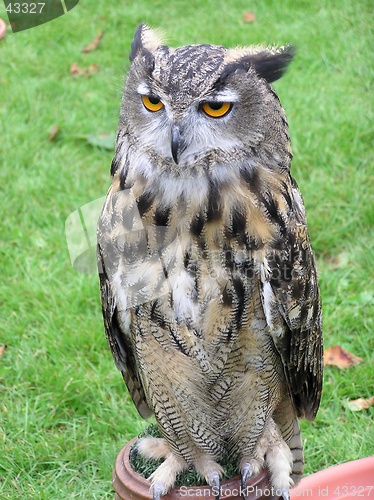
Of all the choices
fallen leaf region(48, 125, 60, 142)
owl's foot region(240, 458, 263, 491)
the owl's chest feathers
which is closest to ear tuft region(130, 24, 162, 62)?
the owl's chest feathers

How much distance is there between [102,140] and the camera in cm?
477

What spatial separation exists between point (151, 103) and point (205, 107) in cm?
15

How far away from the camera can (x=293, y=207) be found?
6.44 feet

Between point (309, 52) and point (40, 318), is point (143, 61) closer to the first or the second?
point (40, 318)

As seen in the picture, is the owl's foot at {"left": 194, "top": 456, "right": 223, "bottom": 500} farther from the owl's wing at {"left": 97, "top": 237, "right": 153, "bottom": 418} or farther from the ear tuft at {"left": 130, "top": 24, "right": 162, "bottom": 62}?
the ear tuft at {"left": 130, "top": 24, "right": 162, "bottom": 62}

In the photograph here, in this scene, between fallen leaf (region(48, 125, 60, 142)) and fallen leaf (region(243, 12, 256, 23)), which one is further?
fallen leaf (region(243, 12, 256, 23))

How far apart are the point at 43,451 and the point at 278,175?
65.1 inches

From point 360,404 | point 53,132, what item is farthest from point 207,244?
point 53,132

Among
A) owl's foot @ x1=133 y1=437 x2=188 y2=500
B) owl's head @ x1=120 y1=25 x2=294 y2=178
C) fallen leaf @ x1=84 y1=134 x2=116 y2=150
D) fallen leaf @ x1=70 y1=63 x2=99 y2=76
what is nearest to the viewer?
owl's head @ x1=120 y1=25 x2=294 y2=178

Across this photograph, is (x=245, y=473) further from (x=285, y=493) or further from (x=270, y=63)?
(x=270, y=63)

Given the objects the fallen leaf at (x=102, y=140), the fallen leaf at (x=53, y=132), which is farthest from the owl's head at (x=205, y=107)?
the fallen leaf at (x=53, y=132)

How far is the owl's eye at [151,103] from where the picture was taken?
180 centimetres

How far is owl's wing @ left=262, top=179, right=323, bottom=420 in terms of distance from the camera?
6.33 feet

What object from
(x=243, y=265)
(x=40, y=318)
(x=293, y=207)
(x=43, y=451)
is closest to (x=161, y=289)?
(x=243, y=265)
